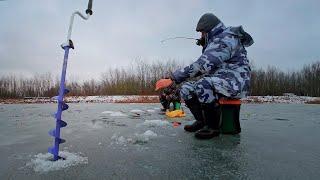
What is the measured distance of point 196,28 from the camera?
385 centimetres

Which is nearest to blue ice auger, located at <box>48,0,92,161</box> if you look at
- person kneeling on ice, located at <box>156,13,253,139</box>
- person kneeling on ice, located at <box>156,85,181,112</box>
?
person kneeling on ice, located at <box>156,13,253,139</box>

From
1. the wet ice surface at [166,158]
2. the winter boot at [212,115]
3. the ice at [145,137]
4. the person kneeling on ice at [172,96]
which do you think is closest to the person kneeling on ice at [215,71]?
the winter boot at [212,115]

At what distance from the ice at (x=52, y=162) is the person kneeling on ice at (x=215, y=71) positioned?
1390 mm

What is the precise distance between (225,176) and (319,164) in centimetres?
84

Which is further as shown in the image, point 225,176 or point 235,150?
point 235,150

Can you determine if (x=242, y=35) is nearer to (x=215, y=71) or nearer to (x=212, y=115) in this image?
(x=215, y=71)

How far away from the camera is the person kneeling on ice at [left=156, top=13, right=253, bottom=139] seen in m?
3.55

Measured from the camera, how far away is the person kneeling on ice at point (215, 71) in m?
3.55

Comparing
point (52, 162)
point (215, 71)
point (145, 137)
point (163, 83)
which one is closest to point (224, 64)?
point (215, 71)

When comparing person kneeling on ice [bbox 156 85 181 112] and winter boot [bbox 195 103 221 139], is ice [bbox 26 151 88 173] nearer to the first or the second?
winter boot [bbox 195 103 221 139]

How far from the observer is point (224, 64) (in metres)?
3.66

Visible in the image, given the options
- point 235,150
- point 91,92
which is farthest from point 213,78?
point 91,92

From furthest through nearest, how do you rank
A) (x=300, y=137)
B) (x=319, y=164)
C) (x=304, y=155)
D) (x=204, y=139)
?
(x=300, y=137) → (x=204, y=139) → (x=304, y=155) → (x=319, y=164)

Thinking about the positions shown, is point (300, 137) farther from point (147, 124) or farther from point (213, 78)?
point (147, 124)
